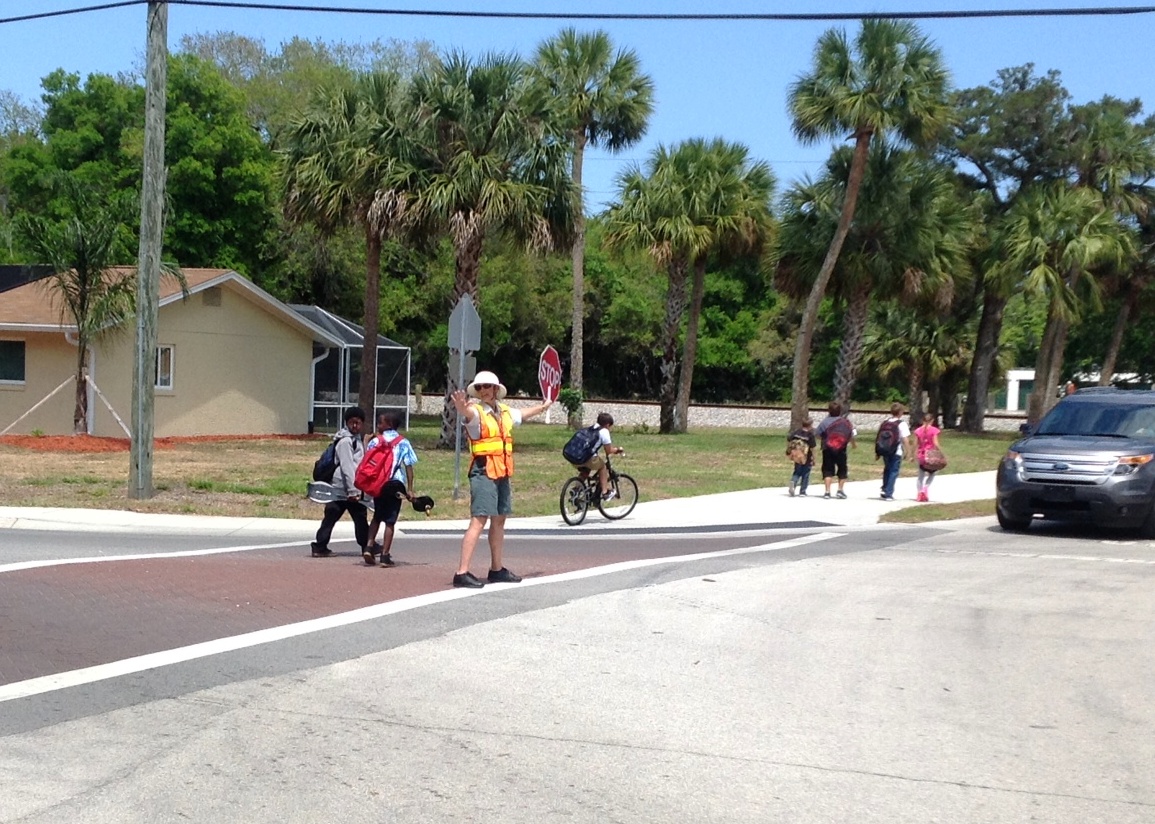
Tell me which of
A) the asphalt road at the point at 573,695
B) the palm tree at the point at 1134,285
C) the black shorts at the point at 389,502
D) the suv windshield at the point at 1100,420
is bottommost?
the asphalt road at the point at 573,695

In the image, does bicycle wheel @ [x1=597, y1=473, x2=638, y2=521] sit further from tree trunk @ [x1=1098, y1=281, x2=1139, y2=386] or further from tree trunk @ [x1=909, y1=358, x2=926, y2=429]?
tree trunk @ [x1=1098, y1=281, x2=1139, y2=386]

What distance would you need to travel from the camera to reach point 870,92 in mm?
34875

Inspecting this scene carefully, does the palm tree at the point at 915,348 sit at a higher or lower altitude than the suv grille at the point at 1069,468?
higher

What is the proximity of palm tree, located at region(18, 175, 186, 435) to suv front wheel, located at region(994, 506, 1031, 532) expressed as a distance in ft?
59.3

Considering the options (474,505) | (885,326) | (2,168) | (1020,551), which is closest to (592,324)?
(885,326)

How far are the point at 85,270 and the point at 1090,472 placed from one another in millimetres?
20577

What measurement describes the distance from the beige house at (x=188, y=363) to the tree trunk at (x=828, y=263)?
43.0 feet

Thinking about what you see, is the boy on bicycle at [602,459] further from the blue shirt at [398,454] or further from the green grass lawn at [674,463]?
the blue shirt at [398,454]

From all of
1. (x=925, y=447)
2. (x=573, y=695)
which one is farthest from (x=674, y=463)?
(x=573, y=695)

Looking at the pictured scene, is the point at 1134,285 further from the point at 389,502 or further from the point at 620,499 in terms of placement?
the point at 389,502

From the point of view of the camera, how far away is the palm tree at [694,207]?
4019 cm

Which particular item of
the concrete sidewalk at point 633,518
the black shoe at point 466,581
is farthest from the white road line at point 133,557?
the black shoe at point 466,581

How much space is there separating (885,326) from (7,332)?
31.9 meters

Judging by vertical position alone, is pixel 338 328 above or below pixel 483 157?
below
